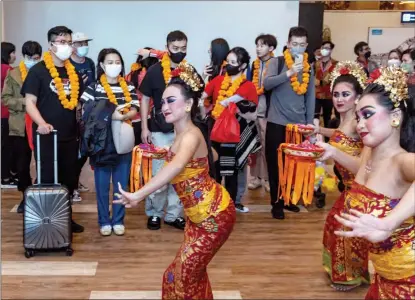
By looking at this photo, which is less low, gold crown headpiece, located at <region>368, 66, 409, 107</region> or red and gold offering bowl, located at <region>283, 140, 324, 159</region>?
gold crown headpiece, located at <region>368, 66, 409, 107</region>

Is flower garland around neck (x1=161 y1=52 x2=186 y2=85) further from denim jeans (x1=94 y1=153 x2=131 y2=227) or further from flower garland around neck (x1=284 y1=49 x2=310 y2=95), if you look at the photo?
flower garland around neck (x1=284 y1=49 x2=310 y2=95)

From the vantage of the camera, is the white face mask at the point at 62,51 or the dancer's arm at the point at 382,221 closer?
the dancer's arm at the point at 382,221

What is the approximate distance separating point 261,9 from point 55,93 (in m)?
3.93

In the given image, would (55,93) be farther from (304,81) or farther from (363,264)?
(363,264)

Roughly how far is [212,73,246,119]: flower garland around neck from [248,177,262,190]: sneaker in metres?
1.43

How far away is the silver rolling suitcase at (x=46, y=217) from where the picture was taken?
12.3 ft

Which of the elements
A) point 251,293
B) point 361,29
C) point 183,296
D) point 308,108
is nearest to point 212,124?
point 308,108

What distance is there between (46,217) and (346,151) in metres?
1.97

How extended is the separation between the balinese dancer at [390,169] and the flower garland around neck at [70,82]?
2392mm

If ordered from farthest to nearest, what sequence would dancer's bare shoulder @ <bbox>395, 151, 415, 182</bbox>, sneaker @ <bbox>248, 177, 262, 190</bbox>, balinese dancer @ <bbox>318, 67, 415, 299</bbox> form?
sneaker @ <bbox>248, 177, 262, 190</bbox> < balinese dancer @ <bbox>318, 67, 415, 299</bbox> < dancer's bare shoulder @ <bbox>395, 151, 415, 182</bbox>

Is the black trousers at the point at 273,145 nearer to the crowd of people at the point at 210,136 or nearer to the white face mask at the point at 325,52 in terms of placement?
the crowd of people at the point at 210,136

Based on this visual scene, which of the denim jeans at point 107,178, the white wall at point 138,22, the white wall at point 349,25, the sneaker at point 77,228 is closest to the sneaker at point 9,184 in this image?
the sneaker at point 77,228

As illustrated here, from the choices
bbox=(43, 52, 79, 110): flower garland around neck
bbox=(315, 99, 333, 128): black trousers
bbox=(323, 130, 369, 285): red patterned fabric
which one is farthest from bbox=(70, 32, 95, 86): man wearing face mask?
bbox=(315, 99, 333, 128): black trousers

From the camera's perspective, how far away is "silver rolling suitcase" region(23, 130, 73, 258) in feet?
12.3
